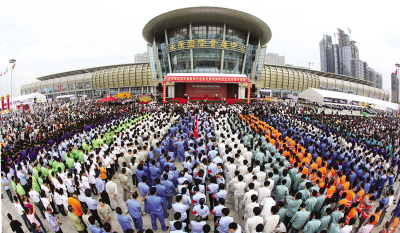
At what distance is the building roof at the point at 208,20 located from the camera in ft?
113

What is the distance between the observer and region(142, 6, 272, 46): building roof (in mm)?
34375

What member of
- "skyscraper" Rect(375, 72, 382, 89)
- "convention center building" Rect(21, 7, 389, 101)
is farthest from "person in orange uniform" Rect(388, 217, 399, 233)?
"skyscraper" Rect(375, 72, 382, 89)

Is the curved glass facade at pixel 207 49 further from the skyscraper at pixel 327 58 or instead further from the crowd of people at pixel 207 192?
the skyscraper at pixel 327 58

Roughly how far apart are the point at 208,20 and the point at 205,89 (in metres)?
14.9

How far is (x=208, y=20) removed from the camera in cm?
3712

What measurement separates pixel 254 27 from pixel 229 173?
1532 inches

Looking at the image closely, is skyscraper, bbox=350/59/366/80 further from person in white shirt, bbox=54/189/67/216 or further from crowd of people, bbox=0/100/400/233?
Answer: person in white shirt, bbox=54/189/67/216

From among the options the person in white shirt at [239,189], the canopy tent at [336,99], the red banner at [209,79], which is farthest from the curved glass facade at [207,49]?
the person in white shirt at [239,189]

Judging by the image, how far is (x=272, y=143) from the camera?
9.00 meters

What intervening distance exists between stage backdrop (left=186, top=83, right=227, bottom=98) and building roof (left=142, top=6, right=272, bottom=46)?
44.1 ft

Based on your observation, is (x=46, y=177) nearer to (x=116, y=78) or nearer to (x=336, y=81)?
(x=116, y=78)

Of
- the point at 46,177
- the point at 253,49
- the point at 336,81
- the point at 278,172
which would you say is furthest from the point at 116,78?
the point at 336,81

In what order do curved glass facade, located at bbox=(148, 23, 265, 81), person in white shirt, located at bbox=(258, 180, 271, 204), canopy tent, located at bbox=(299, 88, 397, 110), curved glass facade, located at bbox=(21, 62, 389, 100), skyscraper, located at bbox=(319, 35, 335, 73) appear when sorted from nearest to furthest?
1. person in white shirt, located at bbox=(258, 180, 271, 204)
2. canopy tent, located at bbox=(299, 88, 397, 110)
3. curved glass facade, located at bbox=(148, 23, 265, 81)
4. curved glass facade, located at bbox=(21, 62, 389, 100)
5. skyscraper, located at bbox=(319, 35, 335, 73)

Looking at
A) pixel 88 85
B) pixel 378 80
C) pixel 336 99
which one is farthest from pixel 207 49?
pixel 378 80
